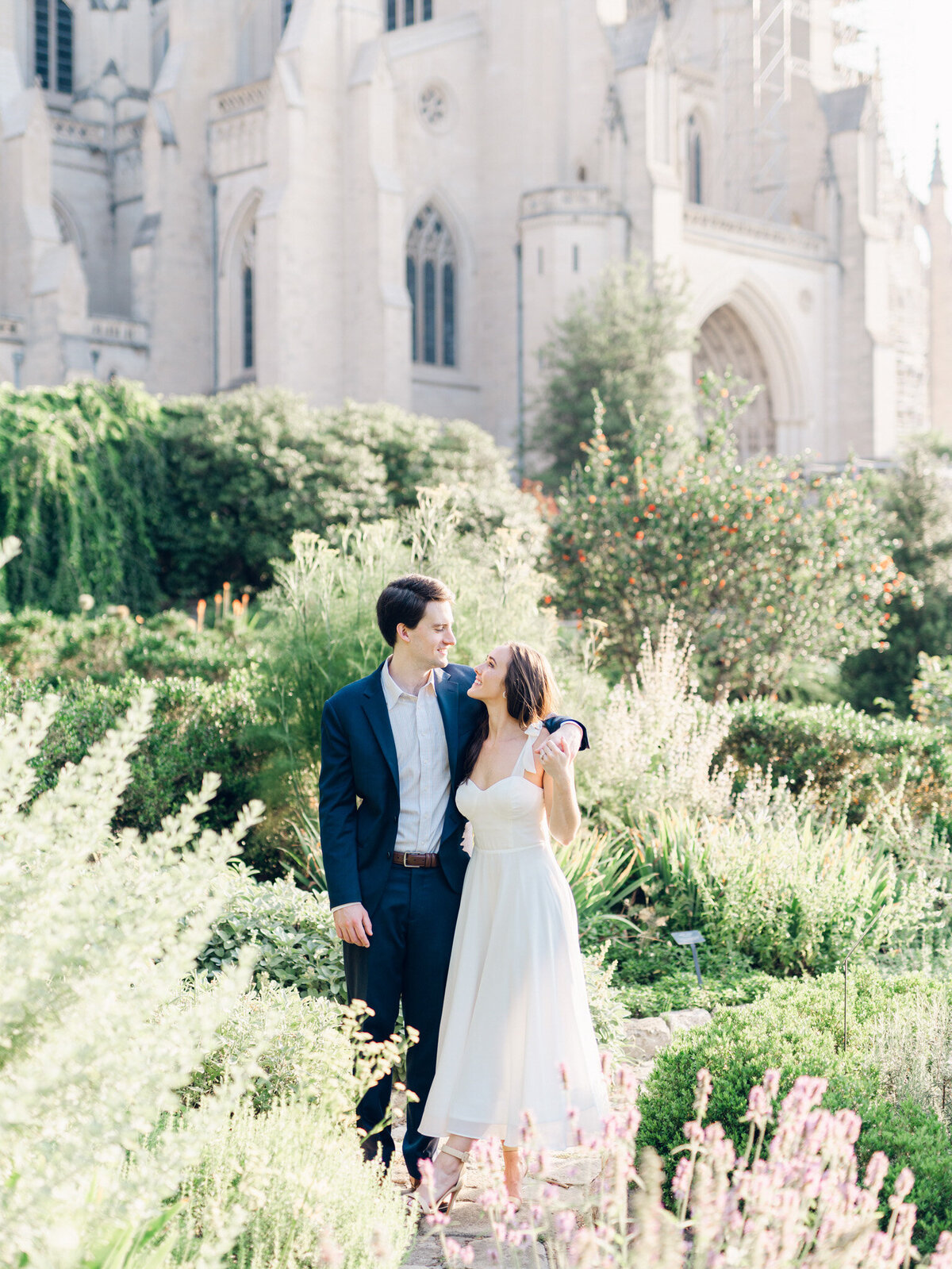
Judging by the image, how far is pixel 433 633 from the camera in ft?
13.5

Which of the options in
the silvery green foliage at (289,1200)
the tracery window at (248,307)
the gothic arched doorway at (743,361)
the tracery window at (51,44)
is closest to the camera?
the silvery green foliage at (289,1200)

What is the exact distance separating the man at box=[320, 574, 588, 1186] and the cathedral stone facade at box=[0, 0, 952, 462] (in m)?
22.7

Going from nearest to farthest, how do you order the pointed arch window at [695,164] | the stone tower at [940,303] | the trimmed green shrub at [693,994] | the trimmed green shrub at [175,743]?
the trimmed green shrub at [693,994]
the trimmed green shrub at [175,743]
the pointed arch window at [695,164]
the stone tower at [940,303]

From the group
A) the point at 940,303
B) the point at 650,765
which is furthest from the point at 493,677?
the point at 940,303

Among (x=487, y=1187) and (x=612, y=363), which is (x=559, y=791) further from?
(x=612, y=363)

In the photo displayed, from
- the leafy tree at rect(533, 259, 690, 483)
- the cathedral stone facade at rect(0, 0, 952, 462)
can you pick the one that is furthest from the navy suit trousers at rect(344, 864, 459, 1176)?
the cathedral stone facade at rect(0, 0, 952, 462)

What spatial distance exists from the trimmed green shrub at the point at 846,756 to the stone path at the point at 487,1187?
10.9 ft

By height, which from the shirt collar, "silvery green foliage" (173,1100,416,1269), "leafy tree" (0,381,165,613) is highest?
"leafy tree" (0,381,165,613)

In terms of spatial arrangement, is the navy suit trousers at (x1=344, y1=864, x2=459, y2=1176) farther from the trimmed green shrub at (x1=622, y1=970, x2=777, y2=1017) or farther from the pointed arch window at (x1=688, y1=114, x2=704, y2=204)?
Answer: the pointed arch window at (x1=688, y1=114, x2=704, y2=204)

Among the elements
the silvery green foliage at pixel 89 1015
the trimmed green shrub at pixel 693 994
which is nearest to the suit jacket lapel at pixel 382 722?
the silvery green foliage at pixel 89 1015

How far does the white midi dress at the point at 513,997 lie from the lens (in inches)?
155

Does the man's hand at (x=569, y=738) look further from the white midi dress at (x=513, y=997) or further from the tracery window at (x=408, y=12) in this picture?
the tracery window at (x=408, y=12)

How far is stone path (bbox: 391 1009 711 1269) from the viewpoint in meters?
3.74

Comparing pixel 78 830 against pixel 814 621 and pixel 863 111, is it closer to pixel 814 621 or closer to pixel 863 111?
pixel 814 621
